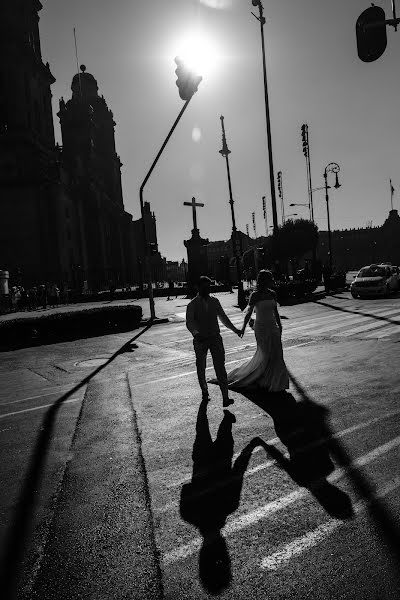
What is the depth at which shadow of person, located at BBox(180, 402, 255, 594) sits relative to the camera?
2807mm

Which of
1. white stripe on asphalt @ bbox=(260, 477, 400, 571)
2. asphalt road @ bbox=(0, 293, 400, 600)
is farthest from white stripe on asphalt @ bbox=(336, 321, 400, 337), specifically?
white stripe on asphalt @ bbox=(260, 477, 400, 571)

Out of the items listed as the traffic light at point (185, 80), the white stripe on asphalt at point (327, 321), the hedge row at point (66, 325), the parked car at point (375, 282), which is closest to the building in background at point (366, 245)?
the parked car at point (375, 282)

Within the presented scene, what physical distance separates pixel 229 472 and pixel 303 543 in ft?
4.26

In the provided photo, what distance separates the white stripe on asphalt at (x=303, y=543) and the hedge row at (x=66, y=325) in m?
13.3

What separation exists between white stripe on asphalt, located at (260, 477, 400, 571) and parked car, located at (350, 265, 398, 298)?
21458 mm

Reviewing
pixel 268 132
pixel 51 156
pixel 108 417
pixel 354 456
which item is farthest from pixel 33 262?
pixel 354 456

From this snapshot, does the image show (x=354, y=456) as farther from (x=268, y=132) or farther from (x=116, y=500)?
(x=268, y=132)

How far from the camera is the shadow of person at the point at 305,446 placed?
11.8 feet

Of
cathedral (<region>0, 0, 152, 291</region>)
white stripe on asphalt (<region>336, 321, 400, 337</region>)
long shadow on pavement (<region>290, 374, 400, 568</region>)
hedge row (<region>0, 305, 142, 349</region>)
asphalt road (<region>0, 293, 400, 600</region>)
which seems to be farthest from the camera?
cathedral (<region>0, 0, 152, 291</region>)

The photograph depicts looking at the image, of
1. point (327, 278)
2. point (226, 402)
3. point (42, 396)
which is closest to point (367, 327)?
point (226, 402)

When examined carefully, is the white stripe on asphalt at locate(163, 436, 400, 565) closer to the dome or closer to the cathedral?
the cathedral

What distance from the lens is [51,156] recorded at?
50000mm

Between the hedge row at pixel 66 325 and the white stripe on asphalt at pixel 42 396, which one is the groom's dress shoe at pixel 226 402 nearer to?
the white stripe on asphalt at pixel 42 396

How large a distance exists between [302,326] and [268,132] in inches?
589
